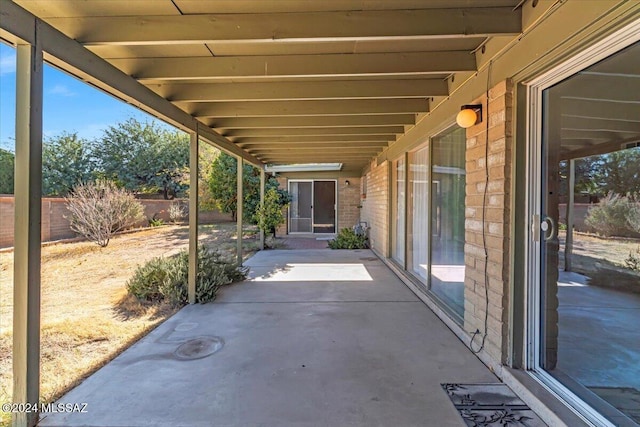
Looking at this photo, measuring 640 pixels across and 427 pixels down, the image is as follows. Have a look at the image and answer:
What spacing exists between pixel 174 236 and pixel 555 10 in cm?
1177

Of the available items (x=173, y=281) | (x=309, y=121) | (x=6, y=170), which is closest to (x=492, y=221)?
(x=309, y=121)

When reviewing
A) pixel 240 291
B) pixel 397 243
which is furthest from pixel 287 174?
pixel 240 291

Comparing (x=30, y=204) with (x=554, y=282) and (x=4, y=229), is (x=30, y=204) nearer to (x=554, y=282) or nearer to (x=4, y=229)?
(x=554, y=282)

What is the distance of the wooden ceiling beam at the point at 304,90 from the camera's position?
3445 millimetres

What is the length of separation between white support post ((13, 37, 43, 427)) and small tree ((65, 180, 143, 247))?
28.2ft

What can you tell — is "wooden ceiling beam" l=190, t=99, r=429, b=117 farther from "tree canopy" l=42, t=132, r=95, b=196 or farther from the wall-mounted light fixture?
"tree canopy" l=42, t=132, r=95, b=196

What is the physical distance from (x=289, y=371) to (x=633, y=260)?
2244 mm

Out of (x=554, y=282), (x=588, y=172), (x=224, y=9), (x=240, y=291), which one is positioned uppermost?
(x=224, y=9)

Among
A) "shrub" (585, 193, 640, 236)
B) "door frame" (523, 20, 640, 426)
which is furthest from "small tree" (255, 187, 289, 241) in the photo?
"shrub" (585, 193, 640, 236)

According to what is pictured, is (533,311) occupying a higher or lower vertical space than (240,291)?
higher

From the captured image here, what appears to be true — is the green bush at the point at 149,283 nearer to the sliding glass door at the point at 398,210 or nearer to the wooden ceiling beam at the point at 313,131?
the wooden ceiling beam at the point at 313,131

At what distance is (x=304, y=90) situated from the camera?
3504 millimetres

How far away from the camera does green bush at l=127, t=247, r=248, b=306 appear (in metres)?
4.35

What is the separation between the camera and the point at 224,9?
7.17 ft
